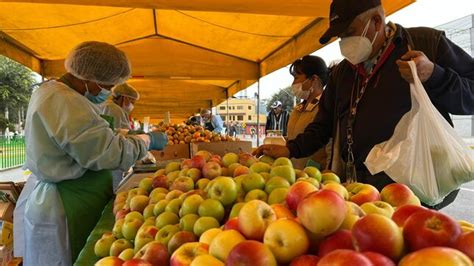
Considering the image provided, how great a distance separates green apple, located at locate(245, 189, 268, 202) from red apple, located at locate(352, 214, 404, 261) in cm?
58

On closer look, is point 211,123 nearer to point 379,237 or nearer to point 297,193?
point 297,193

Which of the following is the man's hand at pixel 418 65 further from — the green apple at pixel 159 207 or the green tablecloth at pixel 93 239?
the green tablecloth at pixel 93 239

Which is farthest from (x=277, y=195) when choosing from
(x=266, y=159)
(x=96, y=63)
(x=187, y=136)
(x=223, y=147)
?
(x=187, y=136)

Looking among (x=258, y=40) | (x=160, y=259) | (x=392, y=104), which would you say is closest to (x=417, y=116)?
(x=392, y=104)

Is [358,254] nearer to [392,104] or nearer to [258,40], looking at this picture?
[392,104]

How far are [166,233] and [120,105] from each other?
15.0 feet

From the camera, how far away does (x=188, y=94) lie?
1053 cm

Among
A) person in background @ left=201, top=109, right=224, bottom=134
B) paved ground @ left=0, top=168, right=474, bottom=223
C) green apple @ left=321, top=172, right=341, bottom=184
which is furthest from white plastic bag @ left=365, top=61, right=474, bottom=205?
person in background @ left=201, top=109, right=224, bottom=134

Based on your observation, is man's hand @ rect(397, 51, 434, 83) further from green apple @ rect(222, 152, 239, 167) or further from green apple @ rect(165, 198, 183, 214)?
green apple @ rect(165, 198, 183, 214)

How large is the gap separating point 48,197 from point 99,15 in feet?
10.0

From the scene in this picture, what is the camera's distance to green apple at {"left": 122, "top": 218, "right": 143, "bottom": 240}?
143 centimetres

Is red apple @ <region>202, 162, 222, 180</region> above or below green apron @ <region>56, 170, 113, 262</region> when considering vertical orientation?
above

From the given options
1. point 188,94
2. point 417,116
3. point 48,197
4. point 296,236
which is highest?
point 188,94

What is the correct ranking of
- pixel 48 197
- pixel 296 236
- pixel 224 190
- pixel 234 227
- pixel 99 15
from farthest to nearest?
pixel 99 15
pixel 48 197
pixel 224 190
pixel 234 227
pixel 296 236
